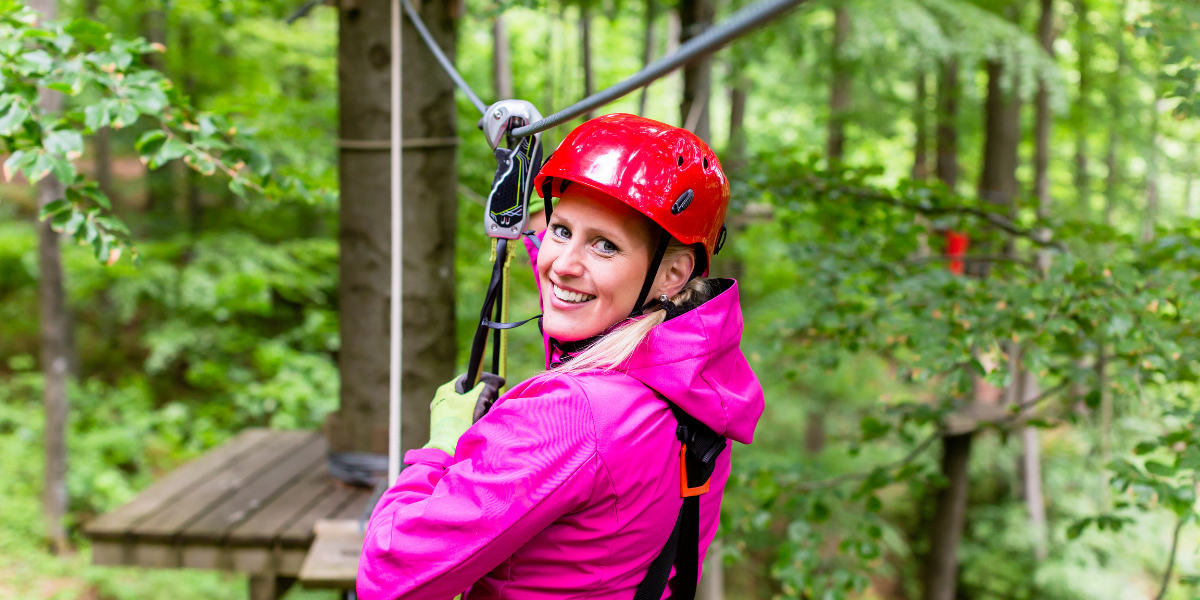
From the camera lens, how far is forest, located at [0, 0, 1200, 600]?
2.33m

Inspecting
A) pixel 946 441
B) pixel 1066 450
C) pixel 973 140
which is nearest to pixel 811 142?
pixel 973 140

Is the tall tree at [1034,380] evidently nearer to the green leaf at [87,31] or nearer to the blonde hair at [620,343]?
the blonde hair at [620,343]

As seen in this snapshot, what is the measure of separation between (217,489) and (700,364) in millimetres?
3056

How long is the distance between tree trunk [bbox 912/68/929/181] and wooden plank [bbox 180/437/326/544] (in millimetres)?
7155

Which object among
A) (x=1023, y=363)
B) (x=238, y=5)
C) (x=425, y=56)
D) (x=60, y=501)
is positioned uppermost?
(x=238, y=5)

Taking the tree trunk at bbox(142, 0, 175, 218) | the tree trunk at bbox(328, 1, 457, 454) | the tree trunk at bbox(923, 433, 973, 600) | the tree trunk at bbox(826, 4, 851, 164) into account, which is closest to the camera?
the tree trunk at bbox(328, 1, 457, 454)

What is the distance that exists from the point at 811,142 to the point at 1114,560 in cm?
616

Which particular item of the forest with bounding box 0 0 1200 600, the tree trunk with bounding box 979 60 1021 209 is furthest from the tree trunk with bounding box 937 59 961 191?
the tree trunk with bounding box 979 60 1021 209

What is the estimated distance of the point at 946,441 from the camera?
579cm

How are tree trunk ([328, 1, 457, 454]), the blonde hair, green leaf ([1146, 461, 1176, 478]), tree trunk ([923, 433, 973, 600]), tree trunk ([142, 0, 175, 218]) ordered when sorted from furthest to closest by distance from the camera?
tree trunk ([142, 0, 175, 218]) → tree trunk ([923, 433, 973, 600]) → tree trunk ([328, 1, 457, 454]) → green leaf ([1146, 461, 1176, 478]) → the blonde hair

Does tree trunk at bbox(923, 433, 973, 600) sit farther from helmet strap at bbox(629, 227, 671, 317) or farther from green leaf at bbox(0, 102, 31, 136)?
green leaf at bbox(0, 102, 31, 136)

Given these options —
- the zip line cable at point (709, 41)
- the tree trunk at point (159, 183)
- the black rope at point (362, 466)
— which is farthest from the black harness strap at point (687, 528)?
the tree trunk at point (159, 183)

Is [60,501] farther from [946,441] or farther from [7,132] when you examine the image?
[946,441]

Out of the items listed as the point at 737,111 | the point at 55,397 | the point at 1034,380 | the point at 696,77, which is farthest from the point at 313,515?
the point at 1034,380
